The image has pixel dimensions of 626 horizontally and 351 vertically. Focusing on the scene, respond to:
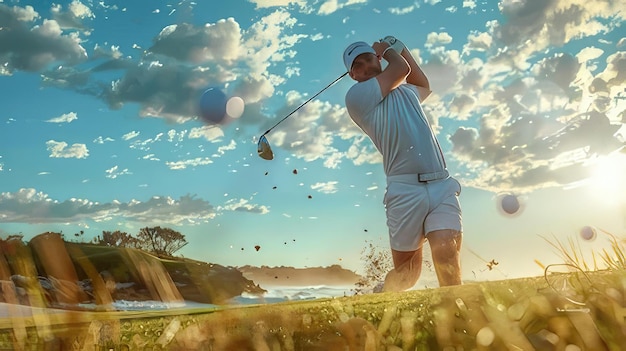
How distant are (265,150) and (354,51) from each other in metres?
2.54

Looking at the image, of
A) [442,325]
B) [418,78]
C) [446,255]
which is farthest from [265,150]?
[442,325]

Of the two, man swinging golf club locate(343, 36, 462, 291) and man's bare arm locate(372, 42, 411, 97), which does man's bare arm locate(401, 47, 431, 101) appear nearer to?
man swinging golf club locate(343, 36, 462, 291)

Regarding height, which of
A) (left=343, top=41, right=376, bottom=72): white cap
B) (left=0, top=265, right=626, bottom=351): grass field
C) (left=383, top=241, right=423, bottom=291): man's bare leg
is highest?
(left=343, top=41, right=376, bottom=72): white cap

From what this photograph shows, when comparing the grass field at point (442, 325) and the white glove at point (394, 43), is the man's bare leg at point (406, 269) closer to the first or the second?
the white glove at point (394, 43)

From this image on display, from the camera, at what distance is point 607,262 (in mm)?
2043

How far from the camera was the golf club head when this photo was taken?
749 cm

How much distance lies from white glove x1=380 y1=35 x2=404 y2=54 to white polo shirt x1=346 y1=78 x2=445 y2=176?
359 mm

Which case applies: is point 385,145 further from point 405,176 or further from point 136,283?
point 136,283

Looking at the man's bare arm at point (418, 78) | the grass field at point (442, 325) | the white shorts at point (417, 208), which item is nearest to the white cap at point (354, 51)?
the man's bare arm at point (418, 78)

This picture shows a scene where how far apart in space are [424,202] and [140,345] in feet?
11.3

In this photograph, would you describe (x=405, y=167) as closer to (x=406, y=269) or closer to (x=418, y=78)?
(x=406, y=269)

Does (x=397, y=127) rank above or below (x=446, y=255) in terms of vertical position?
above

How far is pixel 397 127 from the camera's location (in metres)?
5.14

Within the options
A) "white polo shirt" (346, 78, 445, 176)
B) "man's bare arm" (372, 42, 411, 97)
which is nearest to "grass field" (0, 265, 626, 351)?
"white polo shirt" (346, 78, 445, 176)
